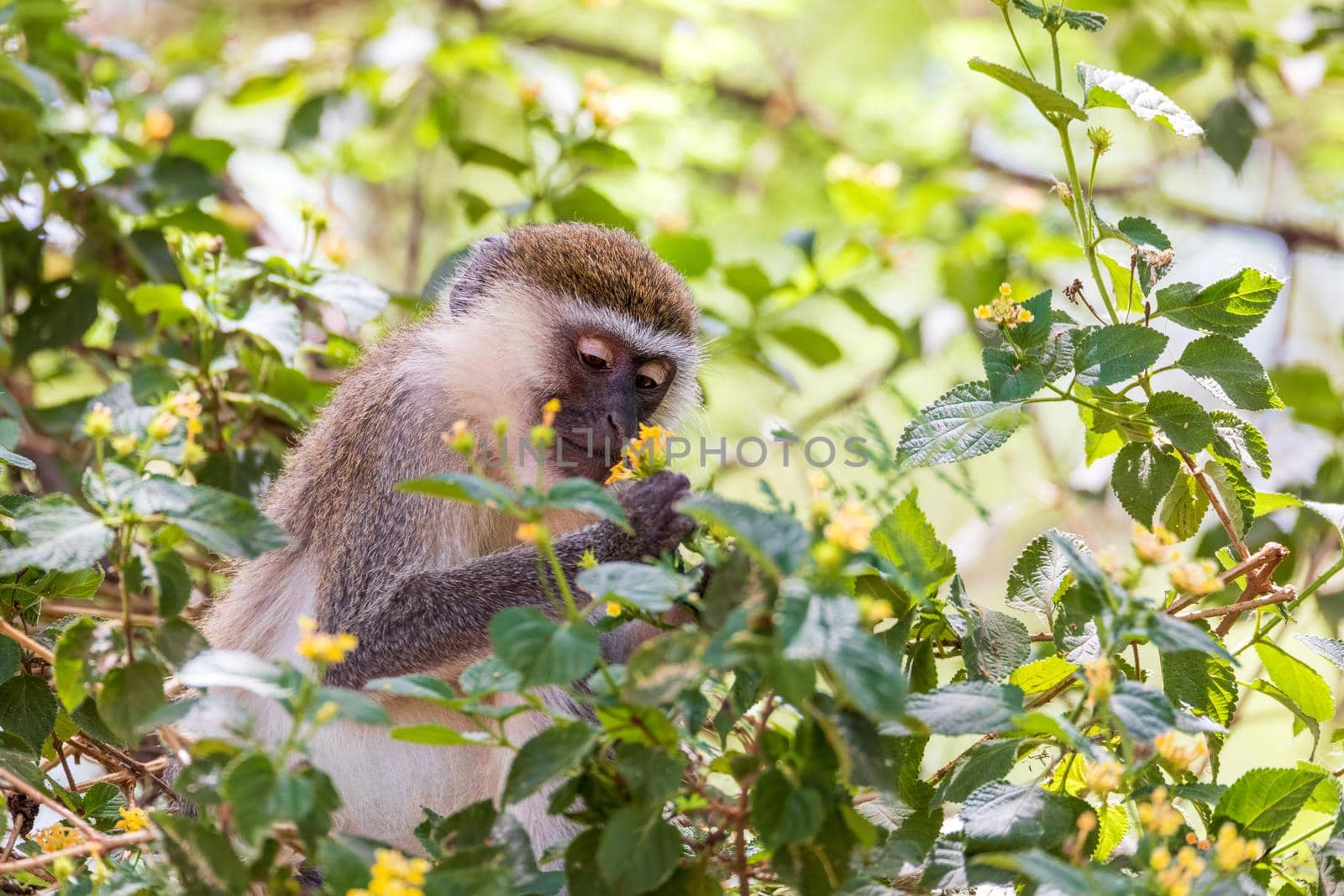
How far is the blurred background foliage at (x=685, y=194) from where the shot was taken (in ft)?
12.5

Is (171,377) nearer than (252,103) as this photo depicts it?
Yes

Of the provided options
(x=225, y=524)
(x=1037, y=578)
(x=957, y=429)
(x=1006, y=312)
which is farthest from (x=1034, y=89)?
(x=225, y=524)

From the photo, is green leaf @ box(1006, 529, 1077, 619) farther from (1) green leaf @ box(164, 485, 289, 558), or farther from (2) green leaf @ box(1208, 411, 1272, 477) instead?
(1) green leaf @ box(164, 485, 289, 558)

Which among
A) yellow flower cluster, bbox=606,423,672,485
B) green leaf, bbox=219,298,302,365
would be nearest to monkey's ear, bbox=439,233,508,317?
green leaf, bbox=219,298,302,365

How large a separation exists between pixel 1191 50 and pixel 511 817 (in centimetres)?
465

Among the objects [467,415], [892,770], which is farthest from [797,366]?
[892,770]

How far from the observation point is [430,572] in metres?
3.08

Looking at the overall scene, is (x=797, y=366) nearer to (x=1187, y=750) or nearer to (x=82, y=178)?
(x=82, y=178)

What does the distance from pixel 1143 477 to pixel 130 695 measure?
1.85 metres

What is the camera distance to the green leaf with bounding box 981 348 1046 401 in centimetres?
225

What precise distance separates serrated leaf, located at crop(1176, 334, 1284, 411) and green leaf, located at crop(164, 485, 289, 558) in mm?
1634

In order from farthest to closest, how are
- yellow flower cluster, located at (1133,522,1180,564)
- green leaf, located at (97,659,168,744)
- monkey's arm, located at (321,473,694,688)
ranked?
monkey's arm, located at (321,473,694,688), green leaf, located at (97,659,168,744), yellow flower cluster, located at (1133,522,1180,564)

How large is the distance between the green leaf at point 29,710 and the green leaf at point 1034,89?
7.04 feet

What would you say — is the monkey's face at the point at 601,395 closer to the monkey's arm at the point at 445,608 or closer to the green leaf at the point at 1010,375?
the monkey's arm at the point at 445,608
